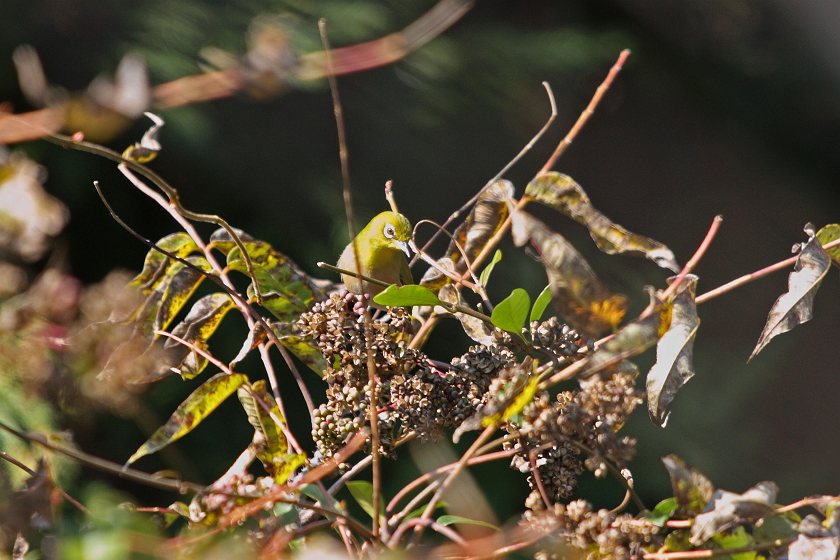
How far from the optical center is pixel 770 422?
2.83m

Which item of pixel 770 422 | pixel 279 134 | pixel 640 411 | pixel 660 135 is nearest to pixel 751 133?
pixel 660 135

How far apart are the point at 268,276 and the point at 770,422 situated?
2.59m

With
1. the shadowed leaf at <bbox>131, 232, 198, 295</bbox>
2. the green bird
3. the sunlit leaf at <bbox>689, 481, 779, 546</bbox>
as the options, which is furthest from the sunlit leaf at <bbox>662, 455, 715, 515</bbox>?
the green bird

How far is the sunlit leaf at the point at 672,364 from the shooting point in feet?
1.49

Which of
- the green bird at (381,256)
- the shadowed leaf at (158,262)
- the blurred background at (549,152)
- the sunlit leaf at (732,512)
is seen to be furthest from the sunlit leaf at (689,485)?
the blurred background at (549,152)

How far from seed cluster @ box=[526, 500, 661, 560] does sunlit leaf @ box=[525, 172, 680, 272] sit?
147mm

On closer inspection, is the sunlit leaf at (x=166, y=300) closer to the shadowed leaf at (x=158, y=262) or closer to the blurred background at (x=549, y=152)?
the shadowed leaf at (x=158, y=262)

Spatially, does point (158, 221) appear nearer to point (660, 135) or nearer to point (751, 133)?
point (660, 135)

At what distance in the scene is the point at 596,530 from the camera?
420 millimetres

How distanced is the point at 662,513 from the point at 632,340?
10cm

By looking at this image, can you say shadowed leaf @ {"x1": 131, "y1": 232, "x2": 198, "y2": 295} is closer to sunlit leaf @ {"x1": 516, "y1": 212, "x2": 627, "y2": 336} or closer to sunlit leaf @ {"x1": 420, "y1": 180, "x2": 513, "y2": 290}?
sunlit leaf @ {"x1": 420, "y1": 180, "x2": 513, "y2": 290}

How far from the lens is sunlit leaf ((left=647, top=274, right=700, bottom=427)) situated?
454 millimetres

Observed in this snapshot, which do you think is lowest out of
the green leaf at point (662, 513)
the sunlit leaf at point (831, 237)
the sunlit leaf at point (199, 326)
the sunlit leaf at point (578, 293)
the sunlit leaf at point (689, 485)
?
the sunlit leaf at point (199, 326)

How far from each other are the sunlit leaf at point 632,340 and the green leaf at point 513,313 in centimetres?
5
